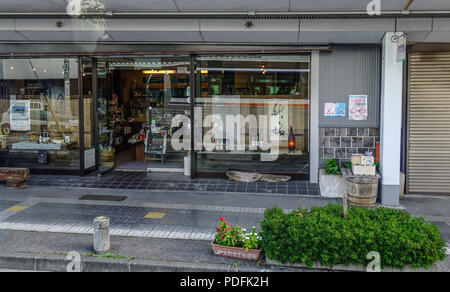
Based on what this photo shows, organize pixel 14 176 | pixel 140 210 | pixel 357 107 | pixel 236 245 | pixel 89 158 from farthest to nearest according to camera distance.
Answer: pixel 89 158
pixel 14 176
pixel 357 107
pixel 140 210
pixel 236 245

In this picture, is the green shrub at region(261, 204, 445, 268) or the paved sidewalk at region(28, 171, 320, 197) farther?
the paved sidewalk at region(28, 171, 320, 197)

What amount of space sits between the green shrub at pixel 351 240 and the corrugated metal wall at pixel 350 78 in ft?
16.7

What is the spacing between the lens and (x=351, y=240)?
583 cm

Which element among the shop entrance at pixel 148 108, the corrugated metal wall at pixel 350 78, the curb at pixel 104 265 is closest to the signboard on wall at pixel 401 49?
the corrugated metal wall at pixel 350 78

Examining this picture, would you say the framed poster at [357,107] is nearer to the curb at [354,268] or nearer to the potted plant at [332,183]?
the potted plant at [332,183]

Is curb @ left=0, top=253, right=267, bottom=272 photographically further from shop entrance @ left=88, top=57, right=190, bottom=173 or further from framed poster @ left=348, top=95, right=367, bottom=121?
shop entrance @ left=88, top=57, right=190, bottom=173

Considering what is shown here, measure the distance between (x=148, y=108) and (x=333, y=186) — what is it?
22.1 ft

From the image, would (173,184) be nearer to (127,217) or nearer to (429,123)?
(127,217)

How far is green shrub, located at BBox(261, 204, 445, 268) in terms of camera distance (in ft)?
18.9

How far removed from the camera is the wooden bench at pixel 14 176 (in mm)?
11180

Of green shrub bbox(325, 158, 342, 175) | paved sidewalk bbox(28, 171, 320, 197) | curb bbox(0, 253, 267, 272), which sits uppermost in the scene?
green shrub bbox(325, 158, 342, 175)

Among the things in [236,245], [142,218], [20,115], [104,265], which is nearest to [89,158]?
[20,115]

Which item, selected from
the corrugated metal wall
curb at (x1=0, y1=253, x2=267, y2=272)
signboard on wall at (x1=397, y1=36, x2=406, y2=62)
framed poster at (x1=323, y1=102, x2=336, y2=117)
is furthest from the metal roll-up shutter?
curb at (x1=0, y1=253, x2=267, y2=272)

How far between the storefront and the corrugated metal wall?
529 millimetres
